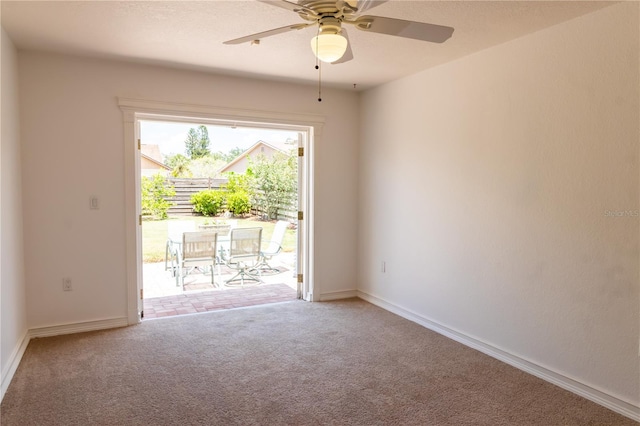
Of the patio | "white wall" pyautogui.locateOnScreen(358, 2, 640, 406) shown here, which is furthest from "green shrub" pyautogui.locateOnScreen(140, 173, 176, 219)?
"white wall" pyautogui.locateOnScreen(358, 2, 640, 406)

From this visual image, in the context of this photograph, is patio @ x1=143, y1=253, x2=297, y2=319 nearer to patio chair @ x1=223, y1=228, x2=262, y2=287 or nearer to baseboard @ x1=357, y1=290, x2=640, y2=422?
patio chair @ x1=223, y1=228, x2=262, y2=287

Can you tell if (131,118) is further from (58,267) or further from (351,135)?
(351,135)

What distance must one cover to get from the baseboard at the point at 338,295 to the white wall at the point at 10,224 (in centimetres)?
284

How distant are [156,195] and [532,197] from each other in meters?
7.17

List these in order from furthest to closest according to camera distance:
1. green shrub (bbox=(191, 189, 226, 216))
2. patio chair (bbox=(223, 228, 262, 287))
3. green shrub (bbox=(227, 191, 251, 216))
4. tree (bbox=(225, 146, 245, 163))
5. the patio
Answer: tree (bbox=(225, 146, 245, 163)) → green shrub (bbox=(227, 191, 251, 216)) → green shrub (bbox=(191, 189, 226, 216)) → patio chair (bbox=(223, 228, 262, 287)) → the patio

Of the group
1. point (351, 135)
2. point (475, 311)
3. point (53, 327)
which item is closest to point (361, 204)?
point (351, 135)

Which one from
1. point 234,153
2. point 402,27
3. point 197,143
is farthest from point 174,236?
point 402,27

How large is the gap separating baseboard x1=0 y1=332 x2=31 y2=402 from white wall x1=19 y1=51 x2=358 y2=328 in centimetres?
30

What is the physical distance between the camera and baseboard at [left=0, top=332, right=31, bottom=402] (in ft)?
8.86

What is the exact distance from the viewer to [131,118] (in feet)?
12.8

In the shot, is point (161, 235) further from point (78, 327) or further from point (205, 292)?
point (78, 327)

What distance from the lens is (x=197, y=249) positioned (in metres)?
5.64

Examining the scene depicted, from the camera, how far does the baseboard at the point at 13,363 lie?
2.70 meters

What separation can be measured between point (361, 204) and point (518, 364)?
2.41m
